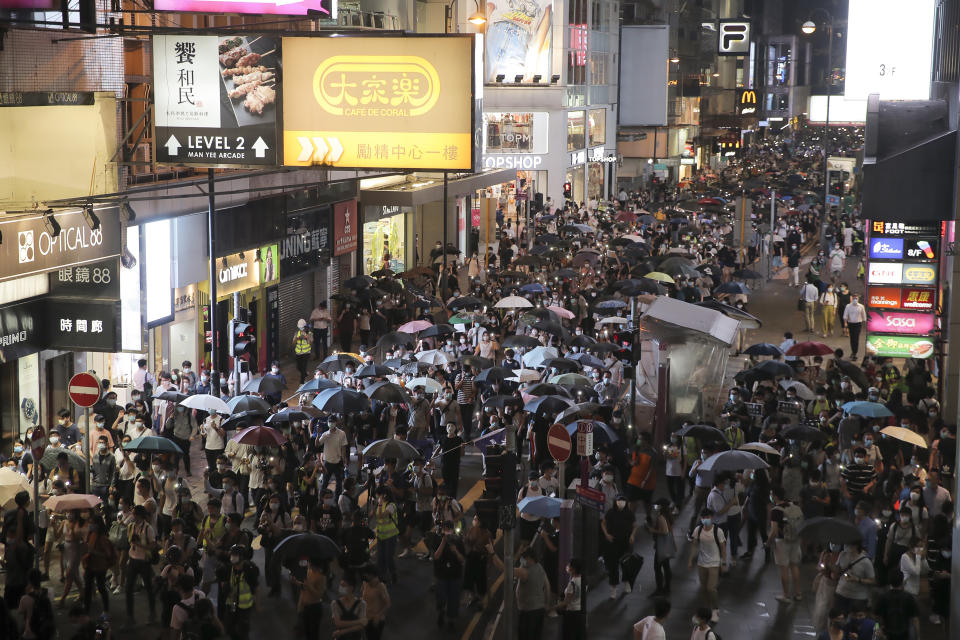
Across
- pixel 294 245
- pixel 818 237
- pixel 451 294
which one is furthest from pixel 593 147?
pixel 294 245

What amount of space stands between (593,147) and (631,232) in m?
23.3

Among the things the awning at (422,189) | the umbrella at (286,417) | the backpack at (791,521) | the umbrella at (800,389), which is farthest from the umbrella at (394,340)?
the backpack at (791,521)

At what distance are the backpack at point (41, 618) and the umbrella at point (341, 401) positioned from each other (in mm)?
7514

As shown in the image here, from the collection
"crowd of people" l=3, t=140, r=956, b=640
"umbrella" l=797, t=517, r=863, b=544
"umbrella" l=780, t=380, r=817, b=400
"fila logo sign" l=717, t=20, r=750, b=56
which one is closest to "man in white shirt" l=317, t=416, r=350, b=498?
"crowd of people" l=3, t=140, r=956, b=640

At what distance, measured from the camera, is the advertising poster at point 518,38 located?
192 feet

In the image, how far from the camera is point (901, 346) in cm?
2528

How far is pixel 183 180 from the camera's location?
1013 inches

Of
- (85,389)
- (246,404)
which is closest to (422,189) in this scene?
(246,404)

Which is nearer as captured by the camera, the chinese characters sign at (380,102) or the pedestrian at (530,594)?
the pedestrian at (530,594)

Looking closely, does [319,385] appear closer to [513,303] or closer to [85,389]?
[85,389]

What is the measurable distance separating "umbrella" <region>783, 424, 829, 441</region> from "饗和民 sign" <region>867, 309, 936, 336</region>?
7.50 m

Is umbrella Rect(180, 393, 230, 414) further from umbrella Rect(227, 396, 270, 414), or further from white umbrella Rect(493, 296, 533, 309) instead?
white umbrella Rect(493, 296, 533, 309)

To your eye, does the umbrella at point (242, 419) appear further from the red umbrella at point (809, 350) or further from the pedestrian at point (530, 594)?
the red umbrella at point (809, 350)

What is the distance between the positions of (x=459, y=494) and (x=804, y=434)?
5828mm
